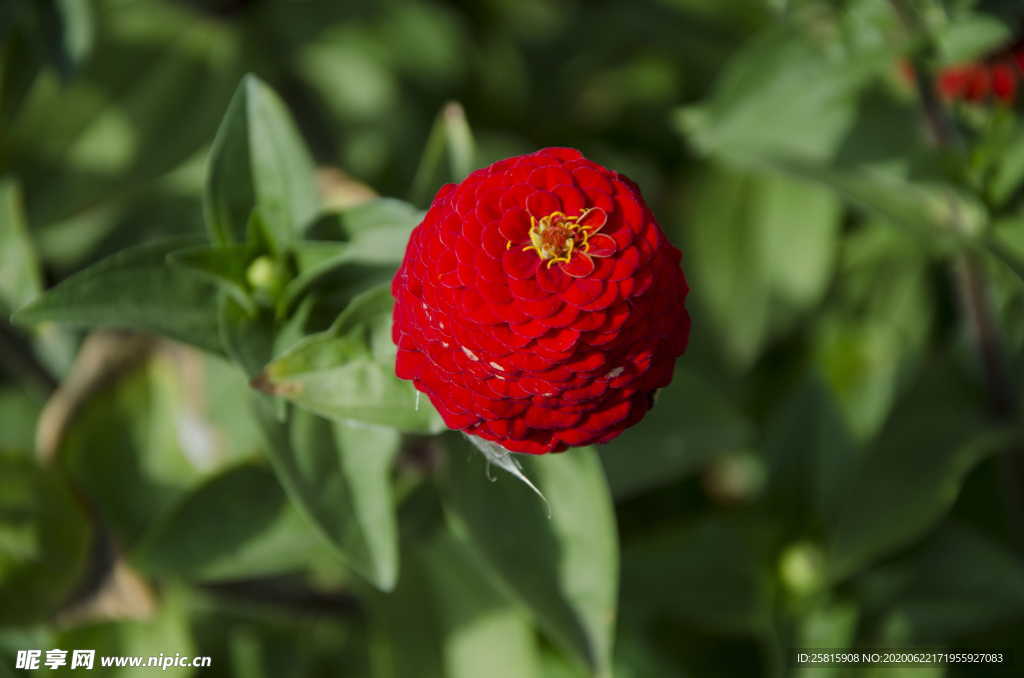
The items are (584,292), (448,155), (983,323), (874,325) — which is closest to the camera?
(584,292)

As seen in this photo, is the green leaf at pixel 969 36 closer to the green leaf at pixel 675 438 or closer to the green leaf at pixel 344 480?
the green leaf at pixel 675 438

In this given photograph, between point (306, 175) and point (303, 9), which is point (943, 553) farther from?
point (303, 9)

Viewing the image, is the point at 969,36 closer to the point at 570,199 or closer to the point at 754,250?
the point at 570,199

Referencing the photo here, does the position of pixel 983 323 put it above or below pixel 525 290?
below

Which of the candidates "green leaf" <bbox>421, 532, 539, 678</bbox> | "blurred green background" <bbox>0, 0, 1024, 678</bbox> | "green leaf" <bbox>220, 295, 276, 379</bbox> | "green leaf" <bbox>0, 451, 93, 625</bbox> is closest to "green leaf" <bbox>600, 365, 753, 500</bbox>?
"blurred green background" <bbox>0, 0, 1024, 678</bbox>

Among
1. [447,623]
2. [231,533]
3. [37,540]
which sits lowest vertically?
[447,623]

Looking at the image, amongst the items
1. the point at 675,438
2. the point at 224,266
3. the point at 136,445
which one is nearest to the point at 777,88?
the point at 675,438

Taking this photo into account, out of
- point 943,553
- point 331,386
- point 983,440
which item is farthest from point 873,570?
point 331,386
